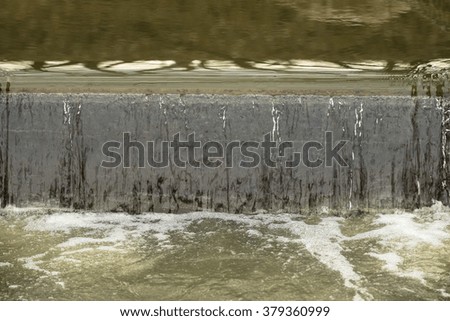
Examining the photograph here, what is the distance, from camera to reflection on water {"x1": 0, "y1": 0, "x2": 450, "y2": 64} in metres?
2.97

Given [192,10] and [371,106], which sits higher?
[192,10]

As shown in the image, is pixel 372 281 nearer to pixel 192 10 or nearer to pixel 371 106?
pixel 371 106

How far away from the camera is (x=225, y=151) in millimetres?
2627

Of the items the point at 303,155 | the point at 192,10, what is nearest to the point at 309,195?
the point at 303,155

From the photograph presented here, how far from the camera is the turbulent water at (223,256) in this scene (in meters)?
1.90

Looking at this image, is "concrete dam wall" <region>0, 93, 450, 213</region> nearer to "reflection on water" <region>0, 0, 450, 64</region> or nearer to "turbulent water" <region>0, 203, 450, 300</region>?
"turbulent water" <region>0, 203, 450, 300</region>

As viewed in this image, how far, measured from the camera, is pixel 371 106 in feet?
8.49

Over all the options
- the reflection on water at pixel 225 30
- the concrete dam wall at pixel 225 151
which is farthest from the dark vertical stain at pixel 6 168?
the reflection on water at pixel 225 30

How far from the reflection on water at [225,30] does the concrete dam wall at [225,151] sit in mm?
431

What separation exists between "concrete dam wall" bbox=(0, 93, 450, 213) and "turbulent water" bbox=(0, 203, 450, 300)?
0.29 ft

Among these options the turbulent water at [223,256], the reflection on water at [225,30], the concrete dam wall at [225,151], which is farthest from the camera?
the reflection on water at [225,30]

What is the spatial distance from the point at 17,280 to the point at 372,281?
121cm

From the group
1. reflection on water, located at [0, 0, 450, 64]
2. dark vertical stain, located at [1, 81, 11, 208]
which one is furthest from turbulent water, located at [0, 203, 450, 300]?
reflection on water, located at [0, 0, 450, 64]

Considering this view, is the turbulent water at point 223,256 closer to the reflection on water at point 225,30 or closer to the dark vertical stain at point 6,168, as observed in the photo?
the dark vertical stain at point 6,168
